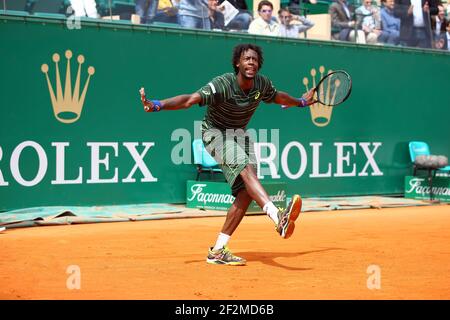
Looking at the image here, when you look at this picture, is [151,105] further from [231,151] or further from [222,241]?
[222,241]

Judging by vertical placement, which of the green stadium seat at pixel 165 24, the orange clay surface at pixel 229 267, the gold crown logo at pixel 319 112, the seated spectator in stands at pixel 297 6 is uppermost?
the seated spectator in stands at pixel 297 6

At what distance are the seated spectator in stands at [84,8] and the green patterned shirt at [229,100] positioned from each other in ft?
17.5

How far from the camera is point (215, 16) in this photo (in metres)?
13.4

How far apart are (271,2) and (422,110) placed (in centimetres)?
437

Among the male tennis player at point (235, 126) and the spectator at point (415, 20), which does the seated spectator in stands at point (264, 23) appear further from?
the male tennis player at point (235, 126)

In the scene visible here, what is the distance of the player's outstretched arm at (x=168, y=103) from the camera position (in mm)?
6477

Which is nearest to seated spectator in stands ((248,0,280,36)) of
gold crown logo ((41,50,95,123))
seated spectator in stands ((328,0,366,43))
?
seated spectator in stands ((328,0,366,43))

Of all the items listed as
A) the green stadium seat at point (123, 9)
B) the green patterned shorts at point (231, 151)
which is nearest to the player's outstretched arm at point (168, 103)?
the green patterned shorts at point (231, 151)

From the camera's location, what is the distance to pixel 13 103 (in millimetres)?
11328

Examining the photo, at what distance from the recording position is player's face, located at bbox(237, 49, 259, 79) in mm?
7104

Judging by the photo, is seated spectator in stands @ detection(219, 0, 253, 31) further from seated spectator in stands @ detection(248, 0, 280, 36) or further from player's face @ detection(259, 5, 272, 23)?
player's face @ detection(259, 5, 272, 23)

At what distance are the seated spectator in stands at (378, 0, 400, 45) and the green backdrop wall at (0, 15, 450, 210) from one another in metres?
0.27

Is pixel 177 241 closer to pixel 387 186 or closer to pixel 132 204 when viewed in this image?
pixel 132 204

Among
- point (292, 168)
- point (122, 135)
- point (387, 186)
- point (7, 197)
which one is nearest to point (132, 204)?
point (122, 135)
